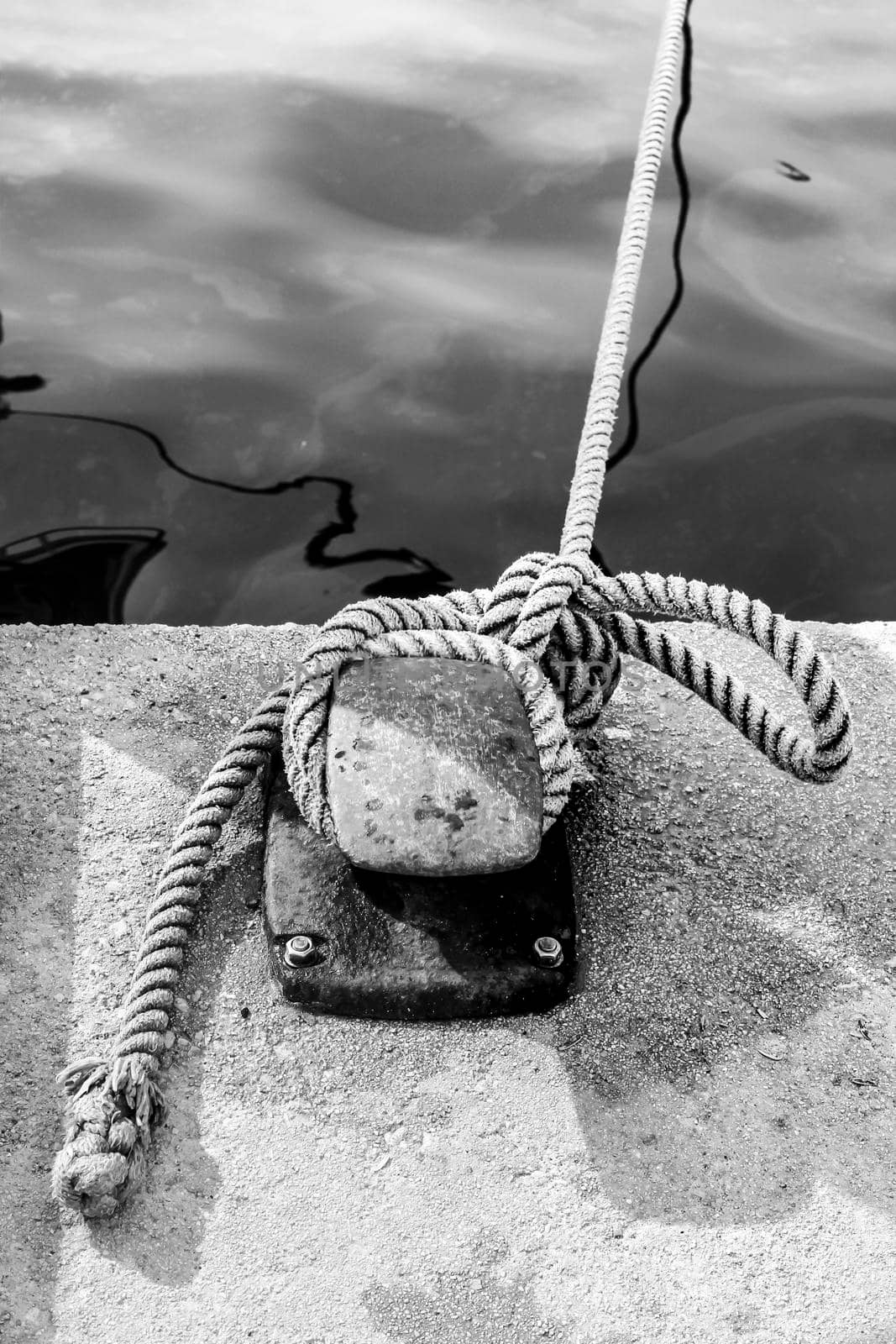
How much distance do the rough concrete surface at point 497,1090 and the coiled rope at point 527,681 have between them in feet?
0.18

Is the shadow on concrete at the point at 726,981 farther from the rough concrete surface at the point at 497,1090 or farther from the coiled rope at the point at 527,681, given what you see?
the coiled rope at the point at 527,681

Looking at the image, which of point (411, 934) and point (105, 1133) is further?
point (411, 934)

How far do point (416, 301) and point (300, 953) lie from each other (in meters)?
1.72

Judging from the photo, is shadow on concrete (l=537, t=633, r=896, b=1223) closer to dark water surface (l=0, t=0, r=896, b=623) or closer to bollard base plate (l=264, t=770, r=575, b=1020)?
bollard base plate (l=264, t=770, r=575, b=1020)

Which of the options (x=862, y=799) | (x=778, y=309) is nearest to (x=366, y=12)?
(x=778, y=309)

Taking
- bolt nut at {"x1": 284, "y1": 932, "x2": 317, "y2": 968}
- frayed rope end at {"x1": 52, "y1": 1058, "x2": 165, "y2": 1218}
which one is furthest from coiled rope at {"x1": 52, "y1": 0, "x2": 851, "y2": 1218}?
bolt nut at {"x1": 284, "y1": 932, "x2": 317, "y2": 968}

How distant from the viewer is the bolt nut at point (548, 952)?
4.27 ft

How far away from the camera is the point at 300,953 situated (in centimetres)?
128

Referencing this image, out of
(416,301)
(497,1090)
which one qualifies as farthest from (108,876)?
(416,301)

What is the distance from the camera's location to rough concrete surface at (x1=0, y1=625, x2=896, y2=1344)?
1.10 m

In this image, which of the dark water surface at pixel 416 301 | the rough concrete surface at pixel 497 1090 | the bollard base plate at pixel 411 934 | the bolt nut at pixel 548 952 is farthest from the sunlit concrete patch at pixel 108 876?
the dark water surface at pixel 416 301

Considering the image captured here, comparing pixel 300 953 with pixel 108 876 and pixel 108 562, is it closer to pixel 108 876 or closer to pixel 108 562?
pixel 108 876

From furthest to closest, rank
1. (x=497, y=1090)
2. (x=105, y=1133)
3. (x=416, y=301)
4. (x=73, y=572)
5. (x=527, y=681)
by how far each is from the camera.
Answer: (x=416, y=301), (x=73, y=572), (x=527, y=681), (x=497, y=1090), (x=105, y=1133)

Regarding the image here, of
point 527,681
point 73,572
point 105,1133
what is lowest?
point 73,572
